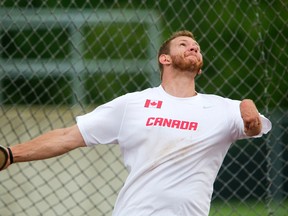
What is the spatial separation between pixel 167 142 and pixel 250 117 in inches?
18.0

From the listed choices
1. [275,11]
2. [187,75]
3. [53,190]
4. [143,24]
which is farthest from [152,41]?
[187,75]

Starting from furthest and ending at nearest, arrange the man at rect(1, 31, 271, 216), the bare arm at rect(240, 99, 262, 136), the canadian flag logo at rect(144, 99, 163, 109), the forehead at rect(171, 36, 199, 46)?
1. the forehead at rect(171, 36, 199, 46)
2. the canadian flag logo at rect(144, 99, 163, 109)
3. the man at rect(1, 31, 271, 216)
4. the bare arm at rect(240, 99, 262, 136)

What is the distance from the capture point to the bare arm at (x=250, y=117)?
3912 mm

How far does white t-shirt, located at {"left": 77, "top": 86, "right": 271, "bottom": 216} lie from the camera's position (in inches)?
161

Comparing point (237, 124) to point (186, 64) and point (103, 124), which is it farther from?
point (103, 124)

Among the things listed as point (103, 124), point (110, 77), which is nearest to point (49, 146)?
point (103, 124)

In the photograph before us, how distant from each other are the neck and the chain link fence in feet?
7.97

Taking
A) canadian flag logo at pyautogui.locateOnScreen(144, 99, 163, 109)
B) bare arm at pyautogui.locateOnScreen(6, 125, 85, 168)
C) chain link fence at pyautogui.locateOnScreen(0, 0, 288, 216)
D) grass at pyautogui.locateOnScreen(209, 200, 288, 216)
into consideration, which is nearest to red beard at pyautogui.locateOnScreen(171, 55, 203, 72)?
canadian flag logo at pyautogui.locateOnScreen(144, 99, 163, 109)

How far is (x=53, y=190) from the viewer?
24.0 feet

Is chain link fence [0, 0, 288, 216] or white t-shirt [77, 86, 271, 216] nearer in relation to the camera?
white t-shirt [77, 86, 271, 216]

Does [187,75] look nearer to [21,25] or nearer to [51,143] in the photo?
[51,143]

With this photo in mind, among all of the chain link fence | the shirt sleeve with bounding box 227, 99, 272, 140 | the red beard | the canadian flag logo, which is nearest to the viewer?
the shirt sleeve with bounding box 227, 99, 272, 140

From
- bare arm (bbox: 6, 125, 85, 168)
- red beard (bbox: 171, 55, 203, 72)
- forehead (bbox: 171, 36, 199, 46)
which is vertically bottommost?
bare arm (bbox: 6, 125, 85, 168)

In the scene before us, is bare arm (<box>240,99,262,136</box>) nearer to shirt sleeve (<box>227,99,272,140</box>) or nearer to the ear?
shirt sleeve (<box>227,99,272,140</box>)
